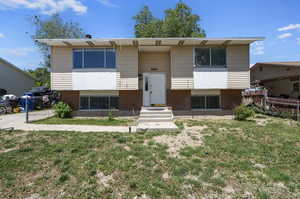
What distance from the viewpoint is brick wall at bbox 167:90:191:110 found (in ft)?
34.8

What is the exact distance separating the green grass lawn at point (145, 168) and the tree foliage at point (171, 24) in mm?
22183

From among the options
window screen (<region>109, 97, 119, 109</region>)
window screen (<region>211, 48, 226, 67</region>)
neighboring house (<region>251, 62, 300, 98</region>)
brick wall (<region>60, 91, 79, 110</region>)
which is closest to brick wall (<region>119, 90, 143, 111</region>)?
window screen (<region>109, 97, 119, 109</region>)

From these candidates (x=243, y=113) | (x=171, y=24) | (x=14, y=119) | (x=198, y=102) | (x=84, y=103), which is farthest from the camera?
(x=171, y=24)

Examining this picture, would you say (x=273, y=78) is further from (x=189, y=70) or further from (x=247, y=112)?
(x=189, y=70)

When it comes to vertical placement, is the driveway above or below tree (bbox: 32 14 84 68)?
below

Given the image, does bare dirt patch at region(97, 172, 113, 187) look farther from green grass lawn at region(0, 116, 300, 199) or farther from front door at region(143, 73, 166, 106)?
front door at region(143, 73, 166, 106)

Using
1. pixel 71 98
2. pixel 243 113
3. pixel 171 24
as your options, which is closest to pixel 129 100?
pixel 71 98

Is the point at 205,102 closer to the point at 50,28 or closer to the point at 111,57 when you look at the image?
the point at 111,57

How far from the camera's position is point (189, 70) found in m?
10.0

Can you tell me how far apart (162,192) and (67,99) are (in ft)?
31.7

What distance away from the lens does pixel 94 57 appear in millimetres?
9961

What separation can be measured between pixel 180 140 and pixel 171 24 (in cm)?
2280

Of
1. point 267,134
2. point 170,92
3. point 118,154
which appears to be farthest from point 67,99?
point 267,134

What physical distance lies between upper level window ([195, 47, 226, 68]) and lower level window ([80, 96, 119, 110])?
19.7ft
